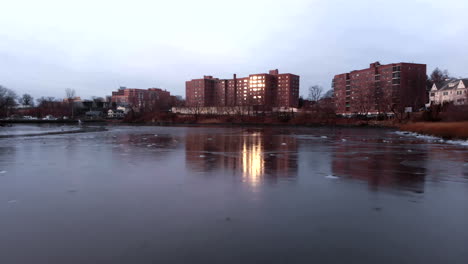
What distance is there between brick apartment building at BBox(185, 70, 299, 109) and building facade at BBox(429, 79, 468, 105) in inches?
2562

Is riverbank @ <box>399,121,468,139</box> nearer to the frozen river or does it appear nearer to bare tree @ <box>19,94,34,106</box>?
the frozen river

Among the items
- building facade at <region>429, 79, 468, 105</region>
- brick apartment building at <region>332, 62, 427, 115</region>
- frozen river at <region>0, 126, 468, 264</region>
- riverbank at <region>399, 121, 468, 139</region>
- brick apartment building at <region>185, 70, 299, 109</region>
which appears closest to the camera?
frozen river at <region>0, 126, 468, 264</region>

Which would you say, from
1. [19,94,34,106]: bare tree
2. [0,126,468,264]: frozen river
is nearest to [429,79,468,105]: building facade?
[0,126,468,264]: frozen river

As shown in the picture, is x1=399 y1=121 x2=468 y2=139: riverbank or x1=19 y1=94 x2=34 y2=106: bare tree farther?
x1=19 y1=94 x2=34 y2=106: bare tree

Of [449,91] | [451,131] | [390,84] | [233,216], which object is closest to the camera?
[233,216]

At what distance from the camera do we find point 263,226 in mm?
4809

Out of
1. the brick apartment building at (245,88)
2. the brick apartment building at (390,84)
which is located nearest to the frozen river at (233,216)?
the brick apartment building at (390,84)

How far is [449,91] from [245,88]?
322ft

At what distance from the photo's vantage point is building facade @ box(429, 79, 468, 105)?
72.4 metres

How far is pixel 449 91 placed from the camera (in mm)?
78062

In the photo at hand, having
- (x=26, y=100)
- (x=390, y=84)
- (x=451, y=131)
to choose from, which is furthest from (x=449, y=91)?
(x=26, y=100)

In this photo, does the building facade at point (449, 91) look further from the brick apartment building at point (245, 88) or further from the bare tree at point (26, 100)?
the bare tree at point (26, 100)

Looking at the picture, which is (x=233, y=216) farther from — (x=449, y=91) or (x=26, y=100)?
(x=26, y=100)

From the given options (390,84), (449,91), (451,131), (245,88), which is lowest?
(451,131)
